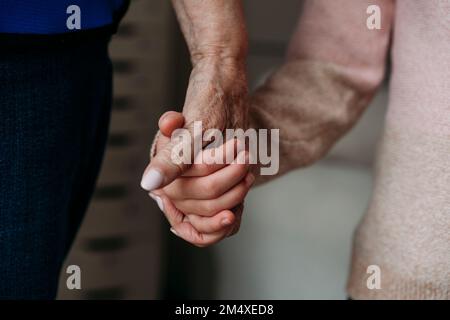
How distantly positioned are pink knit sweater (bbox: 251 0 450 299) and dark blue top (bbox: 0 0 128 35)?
22 centimetres

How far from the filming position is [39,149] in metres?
0.65

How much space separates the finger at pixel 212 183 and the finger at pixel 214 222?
0.8 inches

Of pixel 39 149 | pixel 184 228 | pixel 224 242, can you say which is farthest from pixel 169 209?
pixel 224 242

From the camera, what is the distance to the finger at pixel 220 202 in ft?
2.09

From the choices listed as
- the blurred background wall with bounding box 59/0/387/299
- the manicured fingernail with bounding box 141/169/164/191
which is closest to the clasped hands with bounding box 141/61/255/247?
the manicured fingernail with bounding box 141/169/164/191

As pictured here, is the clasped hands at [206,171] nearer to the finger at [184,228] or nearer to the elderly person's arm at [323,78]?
the finger at [184,228]

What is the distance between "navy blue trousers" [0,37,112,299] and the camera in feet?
2.06

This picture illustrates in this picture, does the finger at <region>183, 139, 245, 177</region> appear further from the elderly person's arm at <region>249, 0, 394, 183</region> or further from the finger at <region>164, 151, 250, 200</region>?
the elderly person's arm at <region>249, 0, 394, 183</region>

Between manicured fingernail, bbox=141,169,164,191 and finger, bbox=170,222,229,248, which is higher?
manicured fingernail, bbox=141,169,164,191

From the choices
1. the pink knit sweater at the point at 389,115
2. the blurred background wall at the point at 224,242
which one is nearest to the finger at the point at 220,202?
the pink knit sweater at the point at 389,115

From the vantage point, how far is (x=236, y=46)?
27.5 inches

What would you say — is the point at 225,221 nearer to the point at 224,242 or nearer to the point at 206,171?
the point at 206,171

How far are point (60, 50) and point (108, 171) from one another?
867 millimetres

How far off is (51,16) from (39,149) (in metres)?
0.13
